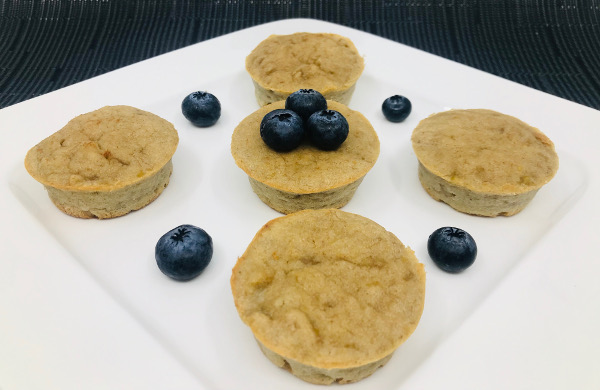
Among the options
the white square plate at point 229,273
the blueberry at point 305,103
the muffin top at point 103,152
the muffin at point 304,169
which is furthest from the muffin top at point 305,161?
the muffin top at point 103,152

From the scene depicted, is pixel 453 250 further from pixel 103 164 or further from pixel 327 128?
pixel 103 164

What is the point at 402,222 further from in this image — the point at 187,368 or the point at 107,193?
the point at 107,193

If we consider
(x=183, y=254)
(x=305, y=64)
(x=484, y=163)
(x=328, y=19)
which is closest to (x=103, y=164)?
(x=183, y=254)

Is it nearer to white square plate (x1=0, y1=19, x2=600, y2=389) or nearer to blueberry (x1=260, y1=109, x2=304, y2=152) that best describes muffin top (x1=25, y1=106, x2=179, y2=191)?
white square plate (x1=0, y1=19, x2=600, y2=389)

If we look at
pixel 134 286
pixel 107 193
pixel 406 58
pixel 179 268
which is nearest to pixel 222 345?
pixel 179 268

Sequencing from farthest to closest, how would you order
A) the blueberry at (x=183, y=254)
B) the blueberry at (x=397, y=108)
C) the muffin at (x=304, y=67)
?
the blueberry at (x=397, y=108), the muffin at (x=304, y=67), the blueberry at (x=183, y=254)

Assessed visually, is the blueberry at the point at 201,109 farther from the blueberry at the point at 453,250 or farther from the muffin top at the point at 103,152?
the blueberry at the point at 453,250
